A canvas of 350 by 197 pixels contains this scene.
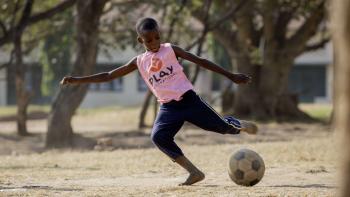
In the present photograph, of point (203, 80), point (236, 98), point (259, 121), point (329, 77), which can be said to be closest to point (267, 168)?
point (259, 121)

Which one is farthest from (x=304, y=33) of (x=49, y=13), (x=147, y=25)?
(x=147, y=25)

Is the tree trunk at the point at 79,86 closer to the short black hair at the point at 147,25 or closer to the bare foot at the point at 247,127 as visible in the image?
the bare foot at the point at 247,127

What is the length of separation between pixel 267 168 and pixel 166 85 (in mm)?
2642

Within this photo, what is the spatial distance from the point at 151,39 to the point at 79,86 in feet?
31.2

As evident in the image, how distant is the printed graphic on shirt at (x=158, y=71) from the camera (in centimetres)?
745

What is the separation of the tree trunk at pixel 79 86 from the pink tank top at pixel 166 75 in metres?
9.14

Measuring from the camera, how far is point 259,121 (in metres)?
23.7

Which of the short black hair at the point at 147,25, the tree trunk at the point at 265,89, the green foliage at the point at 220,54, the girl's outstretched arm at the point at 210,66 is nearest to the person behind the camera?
the short black hair at the point at 147,25

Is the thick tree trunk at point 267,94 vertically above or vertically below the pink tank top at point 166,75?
below

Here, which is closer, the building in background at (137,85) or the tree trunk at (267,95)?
the tree trunk at (267,95)

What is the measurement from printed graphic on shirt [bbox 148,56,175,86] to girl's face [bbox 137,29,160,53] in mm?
121

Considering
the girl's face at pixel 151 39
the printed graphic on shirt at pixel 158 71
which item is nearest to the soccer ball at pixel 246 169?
the printed graphic on shirt at pixel 158 71

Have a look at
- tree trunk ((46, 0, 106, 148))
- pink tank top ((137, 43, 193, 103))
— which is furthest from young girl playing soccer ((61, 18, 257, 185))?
tree trunk ((46, 0, 106, 148))

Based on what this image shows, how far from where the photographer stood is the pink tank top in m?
7.45
